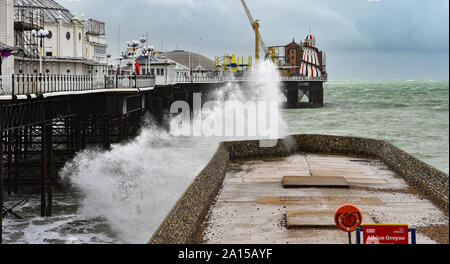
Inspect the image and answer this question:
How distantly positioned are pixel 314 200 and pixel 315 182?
12.6 feet

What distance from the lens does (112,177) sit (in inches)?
1554

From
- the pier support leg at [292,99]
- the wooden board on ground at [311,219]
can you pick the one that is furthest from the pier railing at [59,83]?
the pier support leg at [292,99]

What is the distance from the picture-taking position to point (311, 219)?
22.7 metres

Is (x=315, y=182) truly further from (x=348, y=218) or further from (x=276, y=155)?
(x=348, y=218)

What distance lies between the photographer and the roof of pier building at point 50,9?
5800 cm

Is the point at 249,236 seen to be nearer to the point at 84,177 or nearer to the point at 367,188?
the point at 367,188

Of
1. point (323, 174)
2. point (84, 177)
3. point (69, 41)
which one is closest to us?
point (323, 174)

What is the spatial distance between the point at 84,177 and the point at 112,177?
1843 millimetres

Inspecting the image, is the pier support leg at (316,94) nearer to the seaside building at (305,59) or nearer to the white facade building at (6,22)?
the seaside building at (305,59)

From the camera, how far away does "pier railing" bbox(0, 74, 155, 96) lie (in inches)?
952

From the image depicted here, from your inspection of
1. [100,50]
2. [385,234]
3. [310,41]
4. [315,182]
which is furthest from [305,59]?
[385,234]

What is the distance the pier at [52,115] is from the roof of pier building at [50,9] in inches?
455

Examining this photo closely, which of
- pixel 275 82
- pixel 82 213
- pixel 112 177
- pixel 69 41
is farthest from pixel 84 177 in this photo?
pixel 275 82
